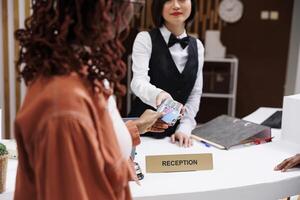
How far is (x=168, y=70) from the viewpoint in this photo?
1.78 meters

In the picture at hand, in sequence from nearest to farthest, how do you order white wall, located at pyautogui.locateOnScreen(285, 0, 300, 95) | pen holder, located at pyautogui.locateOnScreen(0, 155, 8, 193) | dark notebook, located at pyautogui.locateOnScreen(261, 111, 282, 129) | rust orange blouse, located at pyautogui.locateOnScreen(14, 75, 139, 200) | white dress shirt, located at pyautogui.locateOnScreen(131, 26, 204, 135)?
rust orange blouse, located at pyautogui.locateOnScreen(14, 75, 139, 200) < pen holder, located at pyautogui.locateOnScreen(0, 155, 8, 193) < white dress shirt, located at pyautogui.locateOnScreen(131, 26, 204, 135) < dark notebook, located at pyautogui.locateOnScreen(261, 111, 282, 129) < white wall, located at pyautogui.locateOnScreen(285, 0, 300, 95)

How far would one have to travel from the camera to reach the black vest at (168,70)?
5.82 feet

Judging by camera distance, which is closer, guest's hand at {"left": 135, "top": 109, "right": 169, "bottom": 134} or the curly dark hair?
the curly dark hair

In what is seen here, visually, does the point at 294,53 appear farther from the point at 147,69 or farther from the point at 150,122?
the point at 150,122

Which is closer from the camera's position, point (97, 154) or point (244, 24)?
point (97, 154)

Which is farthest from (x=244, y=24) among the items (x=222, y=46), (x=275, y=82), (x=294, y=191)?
(x=294, y=191)

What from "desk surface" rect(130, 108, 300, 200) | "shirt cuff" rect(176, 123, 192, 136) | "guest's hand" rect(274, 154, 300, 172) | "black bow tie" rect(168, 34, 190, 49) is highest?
"black bow tie" rect(168, 34, 190, 49)

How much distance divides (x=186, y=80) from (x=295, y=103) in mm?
532

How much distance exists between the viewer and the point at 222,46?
194 inches

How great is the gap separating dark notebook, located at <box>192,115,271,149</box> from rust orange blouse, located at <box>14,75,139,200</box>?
104 cm

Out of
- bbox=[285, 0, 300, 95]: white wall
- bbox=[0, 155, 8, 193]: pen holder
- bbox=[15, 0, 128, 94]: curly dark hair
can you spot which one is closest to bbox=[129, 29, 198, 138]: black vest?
bbox=[0, 155, 8, 193]: pen holder

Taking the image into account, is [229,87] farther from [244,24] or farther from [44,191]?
[44,191]

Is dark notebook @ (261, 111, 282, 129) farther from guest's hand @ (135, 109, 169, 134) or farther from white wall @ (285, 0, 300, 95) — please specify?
white wall @ (285, 0, 300, 95)

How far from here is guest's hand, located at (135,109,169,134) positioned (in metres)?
1.43
